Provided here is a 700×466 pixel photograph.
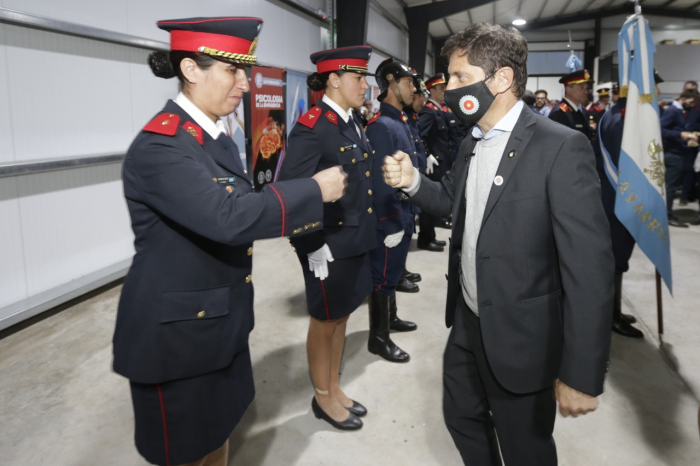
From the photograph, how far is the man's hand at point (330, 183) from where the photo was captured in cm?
126

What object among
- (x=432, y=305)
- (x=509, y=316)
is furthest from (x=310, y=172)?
(x=432, y=305)

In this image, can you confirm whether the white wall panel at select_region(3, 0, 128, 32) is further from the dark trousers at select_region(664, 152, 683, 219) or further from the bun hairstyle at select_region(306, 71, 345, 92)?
the dark trousers at select_region(664, 152, 683, 219)

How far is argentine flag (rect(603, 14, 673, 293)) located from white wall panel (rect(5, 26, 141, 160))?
3791mm

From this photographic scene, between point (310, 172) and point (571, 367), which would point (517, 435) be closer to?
point (571, 367)

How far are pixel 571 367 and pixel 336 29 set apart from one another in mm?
7784

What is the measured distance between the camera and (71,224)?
12.2ft

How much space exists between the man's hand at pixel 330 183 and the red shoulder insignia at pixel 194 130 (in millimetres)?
321

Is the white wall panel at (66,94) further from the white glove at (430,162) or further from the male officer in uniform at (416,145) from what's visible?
the white glove at (430,162)

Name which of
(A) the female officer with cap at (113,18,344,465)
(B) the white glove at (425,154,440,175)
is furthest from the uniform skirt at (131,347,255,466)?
(B) the white glove at (425,154,440,175)

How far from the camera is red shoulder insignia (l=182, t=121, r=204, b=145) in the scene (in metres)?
1.25

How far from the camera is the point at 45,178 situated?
345 centimetres

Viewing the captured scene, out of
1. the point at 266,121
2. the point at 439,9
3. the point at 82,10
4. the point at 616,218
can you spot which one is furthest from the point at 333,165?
the point at 439,9

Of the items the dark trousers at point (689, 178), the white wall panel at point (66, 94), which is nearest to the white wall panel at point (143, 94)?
the white wall panel at point (66, 94)

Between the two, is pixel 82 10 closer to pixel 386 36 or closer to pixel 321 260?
pixel 321 260
